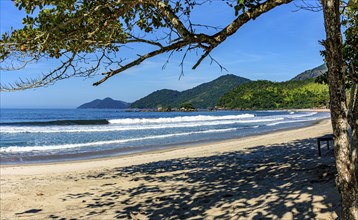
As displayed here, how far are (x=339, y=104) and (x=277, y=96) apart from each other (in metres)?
150

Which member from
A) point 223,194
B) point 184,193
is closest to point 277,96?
point 184,193

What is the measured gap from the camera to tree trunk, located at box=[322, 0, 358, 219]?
271cm

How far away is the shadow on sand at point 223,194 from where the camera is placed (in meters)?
5.42

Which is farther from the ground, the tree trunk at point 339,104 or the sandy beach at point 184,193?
the tree trunk at point 339,104

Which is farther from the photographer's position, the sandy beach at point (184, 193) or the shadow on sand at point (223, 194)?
the sandy beach at point (184, 193)

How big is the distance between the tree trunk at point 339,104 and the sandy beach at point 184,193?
2.06 metres

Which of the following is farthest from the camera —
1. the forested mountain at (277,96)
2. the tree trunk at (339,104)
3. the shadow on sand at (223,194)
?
the forested mountain at (277,96)

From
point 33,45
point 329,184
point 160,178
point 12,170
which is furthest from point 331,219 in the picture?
point 12,170

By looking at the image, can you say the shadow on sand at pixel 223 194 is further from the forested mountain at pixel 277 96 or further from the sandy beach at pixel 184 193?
the forested mountain at pixel 277 96

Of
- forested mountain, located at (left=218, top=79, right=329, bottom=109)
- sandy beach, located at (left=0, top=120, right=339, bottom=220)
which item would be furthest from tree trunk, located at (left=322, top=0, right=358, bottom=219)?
forested mountain, located at (left=218, top=79, right=329, bottom=109)

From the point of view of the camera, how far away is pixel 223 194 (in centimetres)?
696

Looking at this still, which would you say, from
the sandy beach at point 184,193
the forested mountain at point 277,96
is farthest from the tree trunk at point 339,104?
the forested mountain at point 277,96

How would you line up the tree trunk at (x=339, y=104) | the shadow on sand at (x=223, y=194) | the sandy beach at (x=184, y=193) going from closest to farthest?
the tree trunk at (x=339, y=104), the shadow on sand at (x=223, y=194), the sandy beach at (x=184, y=193)

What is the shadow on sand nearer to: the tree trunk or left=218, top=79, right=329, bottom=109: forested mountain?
the tree trunk
